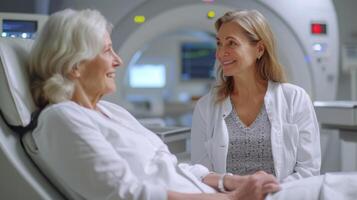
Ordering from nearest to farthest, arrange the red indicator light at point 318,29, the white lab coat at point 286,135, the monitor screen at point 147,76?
the white lab coat at point 286,135, the red indicator light at point 318,29, the monitor screen at point 147,76

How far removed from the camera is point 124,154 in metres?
1.13

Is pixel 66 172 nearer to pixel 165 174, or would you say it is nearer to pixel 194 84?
pixel 165 174

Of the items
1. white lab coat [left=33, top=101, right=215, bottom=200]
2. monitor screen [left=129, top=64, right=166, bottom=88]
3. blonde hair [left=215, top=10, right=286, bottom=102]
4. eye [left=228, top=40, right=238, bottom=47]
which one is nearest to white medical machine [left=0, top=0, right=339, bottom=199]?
blonde hair [left=215, top=10, right=286, bottom=102]

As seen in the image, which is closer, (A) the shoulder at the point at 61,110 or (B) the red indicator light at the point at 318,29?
(A) the shoulder at the point at 61,110

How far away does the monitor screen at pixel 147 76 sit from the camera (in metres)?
6.20

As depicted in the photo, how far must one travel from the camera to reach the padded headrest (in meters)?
1.12

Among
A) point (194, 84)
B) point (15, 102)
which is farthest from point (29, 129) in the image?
point (194, 84)

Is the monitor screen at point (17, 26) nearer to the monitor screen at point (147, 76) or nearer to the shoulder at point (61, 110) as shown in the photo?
the shoulder at point (61, 110)

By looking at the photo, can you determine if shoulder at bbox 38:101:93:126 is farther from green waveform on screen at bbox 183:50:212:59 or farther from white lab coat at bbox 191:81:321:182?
green waveform on screen at bbox 183:50:212:59

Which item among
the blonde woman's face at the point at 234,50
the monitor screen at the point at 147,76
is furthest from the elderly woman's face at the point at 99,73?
the monitor screen at the point at 147,76

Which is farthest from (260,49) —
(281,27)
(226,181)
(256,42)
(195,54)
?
(195,54)

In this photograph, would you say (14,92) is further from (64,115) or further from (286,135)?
(286,135)

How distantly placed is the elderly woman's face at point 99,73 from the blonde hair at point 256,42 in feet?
1.96

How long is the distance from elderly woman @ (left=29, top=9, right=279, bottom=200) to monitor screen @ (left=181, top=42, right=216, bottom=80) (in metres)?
5.19
